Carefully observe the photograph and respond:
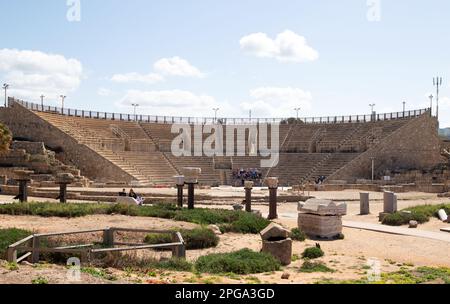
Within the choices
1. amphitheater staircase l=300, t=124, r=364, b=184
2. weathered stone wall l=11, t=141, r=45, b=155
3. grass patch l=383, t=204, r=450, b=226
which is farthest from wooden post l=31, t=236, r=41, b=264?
amphitheater staircase l=300, t=124, r=364, b=184

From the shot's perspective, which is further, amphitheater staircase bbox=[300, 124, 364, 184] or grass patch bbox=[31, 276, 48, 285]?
amphitheater staircase bbox=[300, 124, 364, 184]

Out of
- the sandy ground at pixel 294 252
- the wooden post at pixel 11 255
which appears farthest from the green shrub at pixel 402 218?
the wooden post at pixel 11 255

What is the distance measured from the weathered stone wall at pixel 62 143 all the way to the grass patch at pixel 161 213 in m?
22.8

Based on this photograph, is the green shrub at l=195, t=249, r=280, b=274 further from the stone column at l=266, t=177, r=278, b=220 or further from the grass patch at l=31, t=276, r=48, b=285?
the stone column at l=266, t=177, r=278, b=220

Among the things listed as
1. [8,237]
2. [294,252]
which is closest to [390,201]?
[294,252]

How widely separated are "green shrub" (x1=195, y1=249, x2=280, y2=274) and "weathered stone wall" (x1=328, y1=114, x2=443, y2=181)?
3533cm

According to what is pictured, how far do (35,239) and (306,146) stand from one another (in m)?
46.2

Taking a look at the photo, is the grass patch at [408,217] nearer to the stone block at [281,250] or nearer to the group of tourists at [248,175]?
the stone block at [281,250]

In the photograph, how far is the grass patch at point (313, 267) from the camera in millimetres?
12438

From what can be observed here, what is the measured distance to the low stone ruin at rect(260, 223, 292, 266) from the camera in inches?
526

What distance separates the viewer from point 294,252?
50.4 ft

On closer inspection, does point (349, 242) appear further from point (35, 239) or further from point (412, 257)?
point (35, 239)

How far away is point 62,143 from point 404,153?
1320 inches
